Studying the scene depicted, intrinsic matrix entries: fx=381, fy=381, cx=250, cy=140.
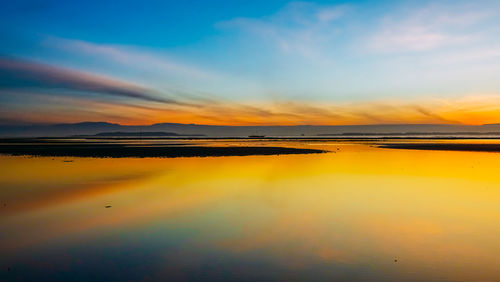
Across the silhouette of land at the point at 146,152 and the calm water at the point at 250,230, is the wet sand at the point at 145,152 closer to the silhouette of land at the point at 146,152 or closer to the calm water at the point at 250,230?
the silhouette of land at the point at 146,152

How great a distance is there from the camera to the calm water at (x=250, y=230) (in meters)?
8.49

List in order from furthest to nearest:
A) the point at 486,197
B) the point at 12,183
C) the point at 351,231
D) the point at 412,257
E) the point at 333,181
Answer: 1. the point at 333,181
2. the point at 12,183
3. the point at 486,197
4. the point at 351,231
5. the point at 412,257

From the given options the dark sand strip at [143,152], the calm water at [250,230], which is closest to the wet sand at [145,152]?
the dark sand strip at [143,152]

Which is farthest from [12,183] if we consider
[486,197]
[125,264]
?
[486,197]

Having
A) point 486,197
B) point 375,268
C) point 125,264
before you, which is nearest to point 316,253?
point 375,268

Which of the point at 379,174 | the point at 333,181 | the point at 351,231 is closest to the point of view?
the point at 351,231

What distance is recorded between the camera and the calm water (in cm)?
849

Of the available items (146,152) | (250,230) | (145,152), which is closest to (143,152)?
(145,152)

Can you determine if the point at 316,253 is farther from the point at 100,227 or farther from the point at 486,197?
the point at 486,197

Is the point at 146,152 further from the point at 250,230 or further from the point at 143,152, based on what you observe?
the point at 250,230

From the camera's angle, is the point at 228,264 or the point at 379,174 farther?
the point at 379,174

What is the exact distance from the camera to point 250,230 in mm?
12055

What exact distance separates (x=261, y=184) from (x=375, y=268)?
45.0 ft

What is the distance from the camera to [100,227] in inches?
483
